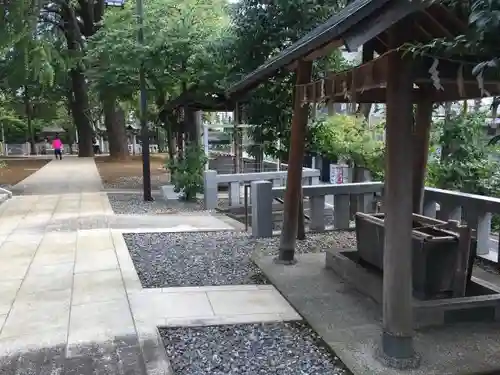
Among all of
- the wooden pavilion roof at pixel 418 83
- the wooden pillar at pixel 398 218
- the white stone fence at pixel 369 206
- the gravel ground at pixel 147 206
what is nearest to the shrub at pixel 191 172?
the gravel ground at pixel 147 206

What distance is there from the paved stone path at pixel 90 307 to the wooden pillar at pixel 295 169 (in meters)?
0.89

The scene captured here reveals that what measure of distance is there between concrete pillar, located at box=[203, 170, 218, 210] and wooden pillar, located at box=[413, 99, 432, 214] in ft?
21.5

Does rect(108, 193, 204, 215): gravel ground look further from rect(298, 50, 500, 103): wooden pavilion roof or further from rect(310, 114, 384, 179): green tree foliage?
rect(298, 50, 500, 103): wooden pavilion roof

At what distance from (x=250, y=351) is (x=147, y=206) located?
31.0ft

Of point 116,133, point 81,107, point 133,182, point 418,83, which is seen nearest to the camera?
point 418,83

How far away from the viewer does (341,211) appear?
343 inches

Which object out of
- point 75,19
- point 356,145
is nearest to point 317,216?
point 356,145

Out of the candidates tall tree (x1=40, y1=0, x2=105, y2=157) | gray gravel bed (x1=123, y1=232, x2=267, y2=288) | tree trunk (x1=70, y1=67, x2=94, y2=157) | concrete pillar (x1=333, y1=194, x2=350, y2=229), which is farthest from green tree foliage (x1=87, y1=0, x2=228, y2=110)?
tree trunk (x1=70, y1=67, x2=94, y2=157)

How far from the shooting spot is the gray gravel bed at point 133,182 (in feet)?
58.4

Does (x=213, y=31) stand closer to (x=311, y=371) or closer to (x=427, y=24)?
(x=427, y=24)

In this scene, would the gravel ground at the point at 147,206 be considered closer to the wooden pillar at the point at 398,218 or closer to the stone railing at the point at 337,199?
the stone railing at the point at 337,199

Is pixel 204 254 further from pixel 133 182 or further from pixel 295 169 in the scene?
pixel 133 182

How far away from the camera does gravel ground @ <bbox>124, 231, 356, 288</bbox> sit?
596cm

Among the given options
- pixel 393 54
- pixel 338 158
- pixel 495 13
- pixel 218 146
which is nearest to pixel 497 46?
pixel 495 13
